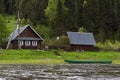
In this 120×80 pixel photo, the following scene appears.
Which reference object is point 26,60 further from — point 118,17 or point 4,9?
point 4,9

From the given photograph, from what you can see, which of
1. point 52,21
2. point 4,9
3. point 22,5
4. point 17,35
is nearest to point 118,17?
point 52,21

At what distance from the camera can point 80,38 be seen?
11288 centimetres

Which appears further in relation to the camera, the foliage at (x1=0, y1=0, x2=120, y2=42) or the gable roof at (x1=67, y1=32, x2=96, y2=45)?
the foliage at (x1=0, y1=0, x2=120, y2=42)

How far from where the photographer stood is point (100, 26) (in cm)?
14725

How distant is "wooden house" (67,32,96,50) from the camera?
111812mm

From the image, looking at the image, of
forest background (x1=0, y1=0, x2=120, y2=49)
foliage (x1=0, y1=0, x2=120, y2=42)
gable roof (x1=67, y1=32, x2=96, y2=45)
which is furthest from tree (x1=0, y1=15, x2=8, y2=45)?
foliage (x1=0, y1=0, x2=120, y2=42)

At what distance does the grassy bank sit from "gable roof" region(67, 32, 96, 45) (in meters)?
18.8

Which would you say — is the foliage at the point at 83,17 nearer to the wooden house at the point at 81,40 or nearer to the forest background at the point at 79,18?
the forest background at the point at 79,18

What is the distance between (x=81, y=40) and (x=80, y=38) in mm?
610

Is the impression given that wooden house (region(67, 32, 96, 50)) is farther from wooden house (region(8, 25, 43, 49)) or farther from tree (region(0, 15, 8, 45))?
tree (region(0, 15, 8, 45))

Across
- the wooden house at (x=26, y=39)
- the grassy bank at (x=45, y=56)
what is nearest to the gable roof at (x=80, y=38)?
the wooden house at (x=26, y=39)

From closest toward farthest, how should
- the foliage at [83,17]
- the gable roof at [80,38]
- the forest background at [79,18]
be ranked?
the gable roof at [80,38]
the forest background at [79,18]
the foliage at [83,17]

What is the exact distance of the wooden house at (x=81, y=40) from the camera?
111812mm

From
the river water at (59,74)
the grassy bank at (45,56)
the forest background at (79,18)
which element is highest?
the river water at (59,74)
